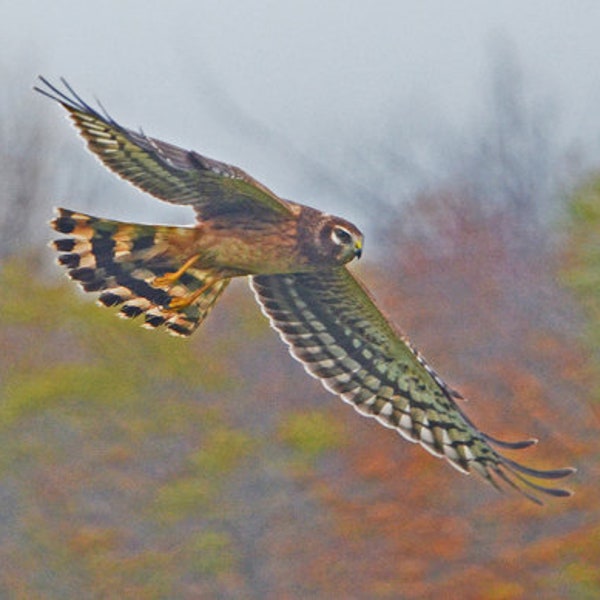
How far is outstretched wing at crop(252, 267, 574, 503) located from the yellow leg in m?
1.12

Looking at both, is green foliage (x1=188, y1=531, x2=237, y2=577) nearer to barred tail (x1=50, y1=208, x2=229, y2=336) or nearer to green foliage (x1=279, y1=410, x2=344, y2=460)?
green foliage (x1=279, y1=410, x2=344, y2=460)

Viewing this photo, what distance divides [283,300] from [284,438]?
1419 cm

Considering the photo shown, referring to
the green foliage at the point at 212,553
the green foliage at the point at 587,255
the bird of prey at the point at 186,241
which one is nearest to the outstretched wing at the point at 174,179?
the bird of prey at the point at 186,241

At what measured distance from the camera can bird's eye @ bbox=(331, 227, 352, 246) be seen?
1082 centimetres

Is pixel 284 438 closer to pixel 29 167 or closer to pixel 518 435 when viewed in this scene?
pixel 518 435

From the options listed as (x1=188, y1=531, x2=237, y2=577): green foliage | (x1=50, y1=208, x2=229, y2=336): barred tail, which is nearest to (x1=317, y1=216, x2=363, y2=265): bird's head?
(x1=50, y1=208, x2=229, y2=336): barred tail

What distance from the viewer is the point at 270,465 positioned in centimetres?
2597

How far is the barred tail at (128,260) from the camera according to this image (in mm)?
10812

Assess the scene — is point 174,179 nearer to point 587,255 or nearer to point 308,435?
point 587,255

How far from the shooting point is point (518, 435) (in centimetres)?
2544

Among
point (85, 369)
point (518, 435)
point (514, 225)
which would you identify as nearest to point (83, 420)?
point (85, 369)

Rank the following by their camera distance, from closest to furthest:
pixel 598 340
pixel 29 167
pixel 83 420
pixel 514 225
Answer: pixel 598 340
pixel 83 420
pixel 514 225
pixel 29 167

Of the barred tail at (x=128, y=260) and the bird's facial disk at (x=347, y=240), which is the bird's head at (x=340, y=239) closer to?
the bird's facial disk at (x=347, y=240)

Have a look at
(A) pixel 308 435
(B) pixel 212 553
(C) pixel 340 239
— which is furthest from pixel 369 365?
(A) pixel 308 435
